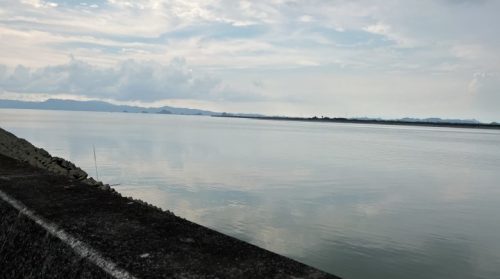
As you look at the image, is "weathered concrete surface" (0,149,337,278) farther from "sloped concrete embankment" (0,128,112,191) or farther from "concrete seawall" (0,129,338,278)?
"sloped concrete embankment" (0,128,112,191)

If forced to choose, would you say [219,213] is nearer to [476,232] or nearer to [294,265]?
[476,232]

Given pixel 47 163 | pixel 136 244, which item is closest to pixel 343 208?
pixel 47 163

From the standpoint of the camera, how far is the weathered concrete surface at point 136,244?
2426 mm

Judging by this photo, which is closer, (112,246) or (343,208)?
(112,246)

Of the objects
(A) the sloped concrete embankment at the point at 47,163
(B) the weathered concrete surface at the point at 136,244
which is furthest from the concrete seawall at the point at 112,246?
(A) the sloped concrete embankment at the point at 47,163

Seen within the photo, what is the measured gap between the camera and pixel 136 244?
2.78 meters

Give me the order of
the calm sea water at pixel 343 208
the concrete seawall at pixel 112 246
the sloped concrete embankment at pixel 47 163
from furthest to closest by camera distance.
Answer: the sloped concrete embankment at pixel 47 163 → the calm sea water at pixel 343 208 → the concrete seawall at pixel 112 246

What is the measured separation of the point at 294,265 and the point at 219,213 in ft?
53.2

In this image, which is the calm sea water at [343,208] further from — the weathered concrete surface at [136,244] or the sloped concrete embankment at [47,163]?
the weathered concrete surface at [136,244]

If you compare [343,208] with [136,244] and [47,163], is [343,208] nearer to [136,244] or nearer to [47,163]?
[47,163]

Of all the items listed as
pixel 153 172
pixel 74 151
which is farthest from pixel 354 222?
pixel 74 151

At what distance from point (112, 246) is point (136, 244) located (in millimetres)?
158

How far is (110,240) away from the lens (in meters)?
2.81

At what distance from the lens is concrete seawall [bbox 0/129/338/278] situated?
2.42m
